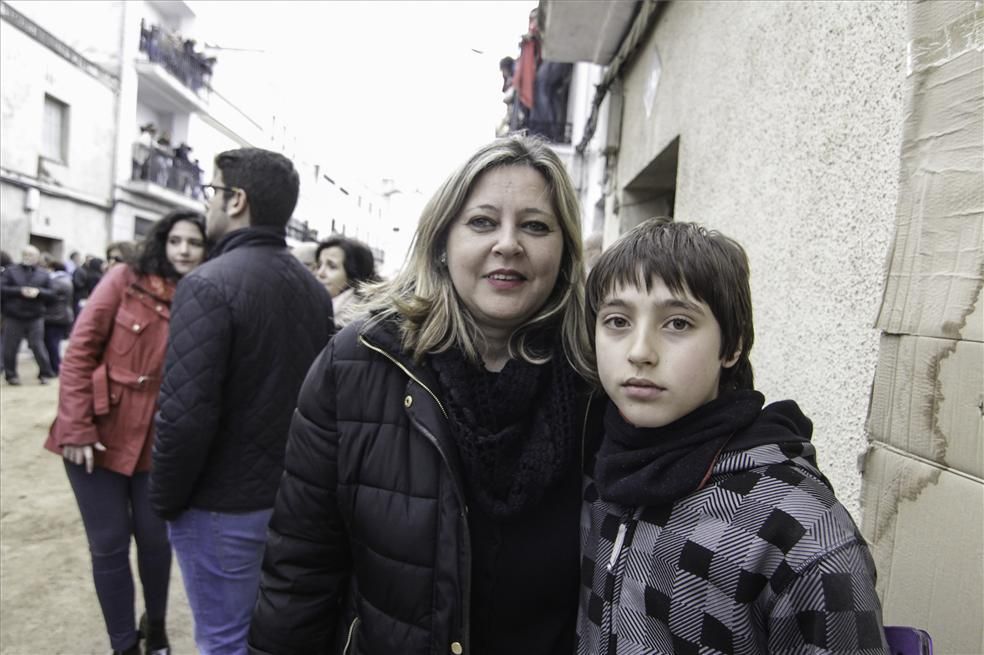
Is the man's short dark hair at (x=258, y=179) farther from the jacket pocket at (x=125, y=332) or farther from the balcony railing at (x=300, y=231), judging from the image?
the balcony railing at (x=300, y=231)

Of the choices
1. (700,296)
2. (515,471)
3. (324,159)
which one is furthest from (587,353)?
(324,159)

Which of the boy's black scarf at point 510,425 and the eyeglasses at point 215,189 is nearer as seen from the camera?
the boy's black scarf at point 510,425

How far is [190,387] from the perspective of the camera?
6.86 ft

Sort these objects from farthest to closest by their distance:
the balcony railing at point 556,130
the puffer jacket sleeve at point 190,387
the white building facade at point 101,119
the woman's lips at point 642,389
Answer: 1. the white building facade at point 101,119
2. the balcony railing at point 556,130
3. the puffer jacket sleeve at point 190,387
4. the woman's lips at point 642,389

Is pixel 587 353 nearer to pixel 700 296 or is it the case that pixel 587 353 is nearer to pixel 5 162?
pixel 700 296

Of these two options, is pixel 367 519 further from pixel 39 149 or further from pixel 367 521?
pixel 39 149

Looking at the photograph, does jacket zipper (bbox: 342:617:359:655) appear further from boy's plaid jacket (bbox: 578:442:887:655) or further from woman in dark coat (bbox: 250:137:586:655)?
boy's plaid jacket (bbox: 578:442:887:655)

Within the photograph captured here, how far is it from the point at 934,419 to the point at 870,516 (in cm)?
31

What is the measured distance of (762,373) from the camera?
212 centimetres

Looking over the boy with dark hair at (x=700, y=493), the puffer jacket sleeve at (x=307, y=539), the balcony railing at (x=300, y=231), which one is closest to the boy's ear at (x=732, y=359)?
the boy with dark hair at (x=700, y=493)

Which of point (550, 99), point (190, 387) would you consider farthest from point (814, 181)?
point (550, 99)

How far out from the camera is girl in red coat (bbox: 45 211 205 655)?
257 cm

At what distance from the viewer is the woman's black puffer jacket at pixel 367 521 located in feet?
4.42

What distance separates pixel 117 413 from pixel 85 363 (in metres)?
0.23
